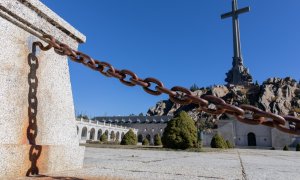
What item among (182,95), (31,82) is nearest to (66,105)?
(31,82)

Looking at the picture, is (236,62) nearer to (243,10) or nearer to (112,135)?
(243,10)

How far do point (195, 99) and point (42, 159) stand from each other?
1457mm

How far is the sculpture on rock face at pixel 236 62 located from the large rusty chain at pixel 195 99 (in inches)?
3097

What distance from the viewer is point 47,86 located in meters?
2.39

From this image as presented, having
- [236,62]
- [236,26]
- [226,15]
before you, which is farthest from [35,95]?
[236,62]

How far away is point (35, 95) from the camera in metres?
2.23

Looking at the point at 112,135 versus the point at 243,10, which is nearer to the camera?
the point at 112,135

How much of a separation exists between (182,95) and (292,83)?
96.8 meters

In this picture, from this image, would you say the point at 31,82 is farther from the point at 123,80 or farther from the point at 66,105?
the point at 123,80

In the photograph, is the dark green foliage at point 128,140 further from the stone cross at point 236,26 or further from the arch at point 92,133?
the stone cross at point 236,26

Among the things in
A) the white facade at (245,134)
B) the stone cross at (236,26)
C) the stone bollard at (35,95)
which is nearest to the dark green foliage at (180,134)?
the stone bollard at (35,95)

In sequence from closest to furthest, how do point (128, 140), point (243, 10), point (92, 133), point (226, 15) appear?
point (128, 140) < point (92, 133) < point (243, 10) < point (226, 15)

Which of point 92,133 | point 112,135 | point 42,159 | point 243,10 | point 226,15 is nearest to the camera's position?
point 42,159

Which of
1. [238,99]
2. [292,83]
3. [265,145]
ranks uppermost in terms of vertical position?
[292,83]
